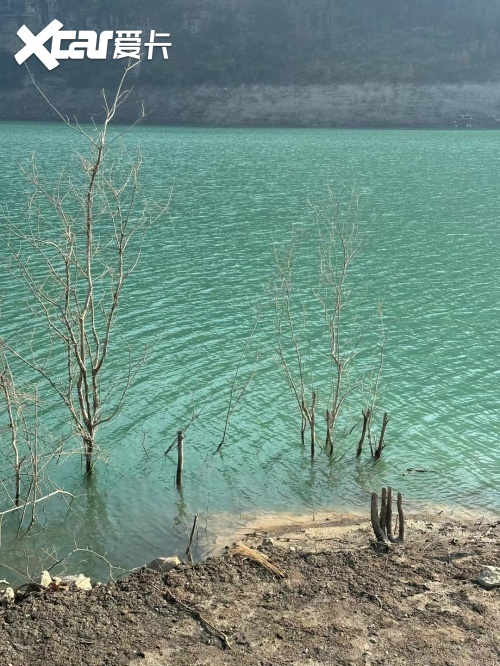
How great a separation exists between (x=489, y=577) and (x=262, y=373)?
884 cm

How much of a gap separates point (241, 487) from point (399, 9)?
11440 cm

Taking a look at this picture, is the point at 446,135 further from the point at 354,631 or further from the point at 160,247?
the point at 354,631

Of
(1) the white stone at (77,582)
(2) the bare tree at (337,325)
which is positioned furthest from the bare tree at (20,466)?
(2) the bare tree at (337,325)

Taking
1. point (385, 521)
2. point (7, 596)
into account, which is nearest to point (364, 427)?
point (385, 521)

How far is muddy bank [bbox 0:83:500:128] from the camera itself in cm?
9581

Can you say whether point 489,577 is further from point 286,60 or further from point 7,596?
point 286,60

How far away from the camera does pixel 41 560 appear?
9.91 m

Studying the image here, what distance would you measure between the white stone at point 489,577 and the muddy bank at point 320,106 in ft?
298

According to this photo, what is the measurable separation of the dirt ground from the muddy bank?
90.7 m

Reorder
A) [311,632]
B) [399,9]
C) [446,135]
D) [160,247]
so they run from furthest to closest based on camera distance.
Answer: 1. [399,9]
2. [446,135]
3. [160,247]
4. [311,632]

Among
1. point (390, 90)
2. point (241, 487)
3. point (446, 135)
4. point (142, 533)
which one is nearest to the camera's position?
point (142, 533)

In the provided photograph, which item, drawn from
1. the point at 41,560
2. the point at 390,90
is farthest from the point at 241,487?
the point at 390,90

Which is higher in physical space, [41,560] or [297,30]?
[297,30]

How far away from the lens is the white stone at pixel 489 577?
7914mm
